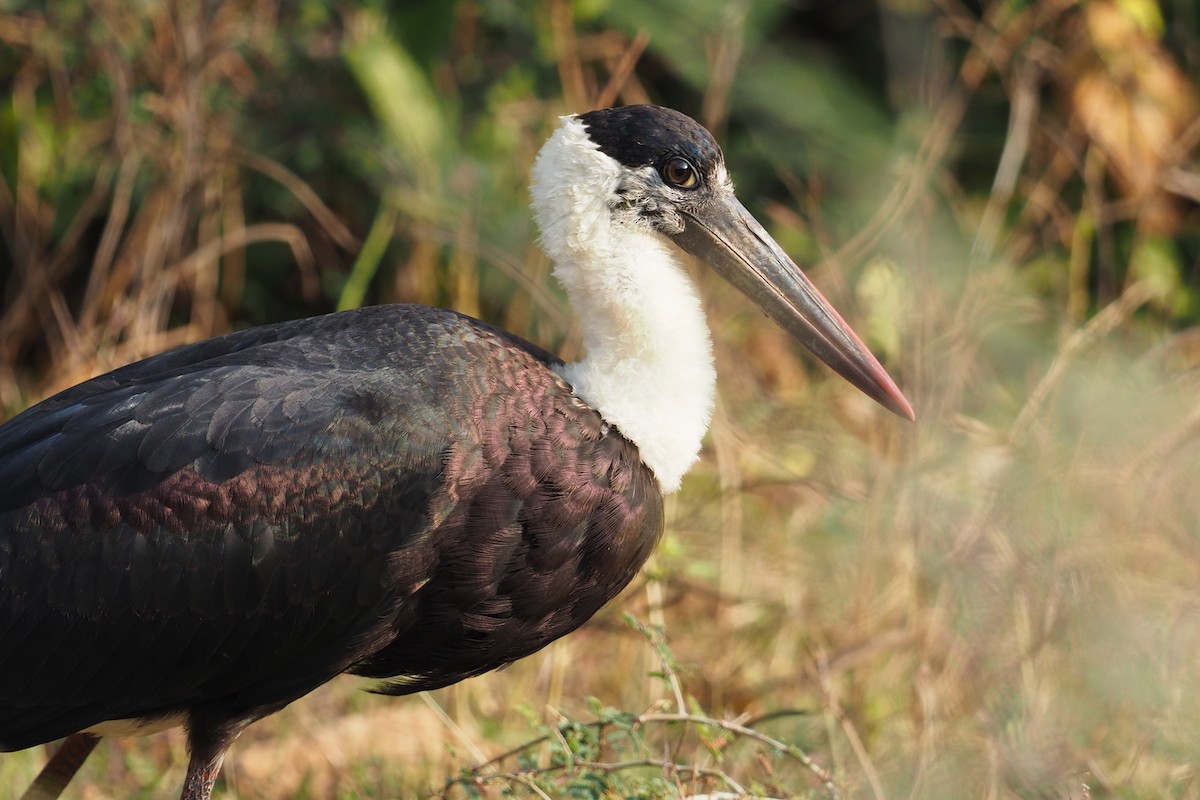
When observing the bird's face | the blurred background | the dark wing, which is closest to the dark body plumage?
the dark wing

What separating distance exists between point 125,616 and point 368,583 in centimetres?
61

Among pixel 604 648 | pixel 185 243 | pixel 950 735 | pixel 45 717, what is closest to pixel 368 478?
pixel 45 717

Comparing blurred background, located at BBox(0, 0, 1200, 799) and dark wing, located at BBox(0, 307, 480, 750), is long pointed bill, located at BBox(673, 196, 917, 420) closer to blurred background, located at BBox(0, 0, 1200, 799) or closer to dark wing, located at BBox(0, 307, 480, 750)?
blurred background, located at BBox(0, 0, 1200, 799)

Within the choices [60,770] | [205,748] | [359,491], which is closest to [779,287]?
Answer: [359,491]

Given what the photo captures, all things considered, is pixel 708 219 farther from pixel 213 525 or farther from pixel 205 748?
pixel 205 748

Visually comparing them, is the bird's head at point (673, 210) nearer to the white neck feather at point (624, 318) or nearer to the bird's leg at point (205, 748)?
the white neck feather at point (624, 318)

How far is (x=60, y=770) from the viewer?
13.5 feet

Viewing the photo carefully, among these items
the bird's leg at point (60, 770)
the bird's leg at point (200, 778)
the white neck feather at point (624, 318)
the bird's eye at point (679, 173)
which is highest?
the bird's eye at point (679, 173)

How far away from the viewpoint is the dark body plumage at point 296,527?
3.54 metres

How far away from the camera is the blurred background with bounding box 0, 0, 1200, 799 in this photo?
12.5 feet

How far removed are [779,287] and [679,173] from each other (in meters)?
0.41

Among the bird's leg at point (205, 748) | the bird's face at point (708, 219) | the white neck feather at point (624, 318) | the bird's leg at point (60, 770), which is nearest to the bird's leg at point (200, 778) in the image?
the bird's leg at point (205, 748)

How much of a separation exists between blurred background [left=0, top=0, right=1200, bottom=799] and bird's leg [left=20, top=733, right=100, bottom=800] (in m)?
0.59

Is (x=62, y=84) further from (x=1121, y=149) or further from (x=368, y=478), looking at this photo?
(x=1121, y=149)
